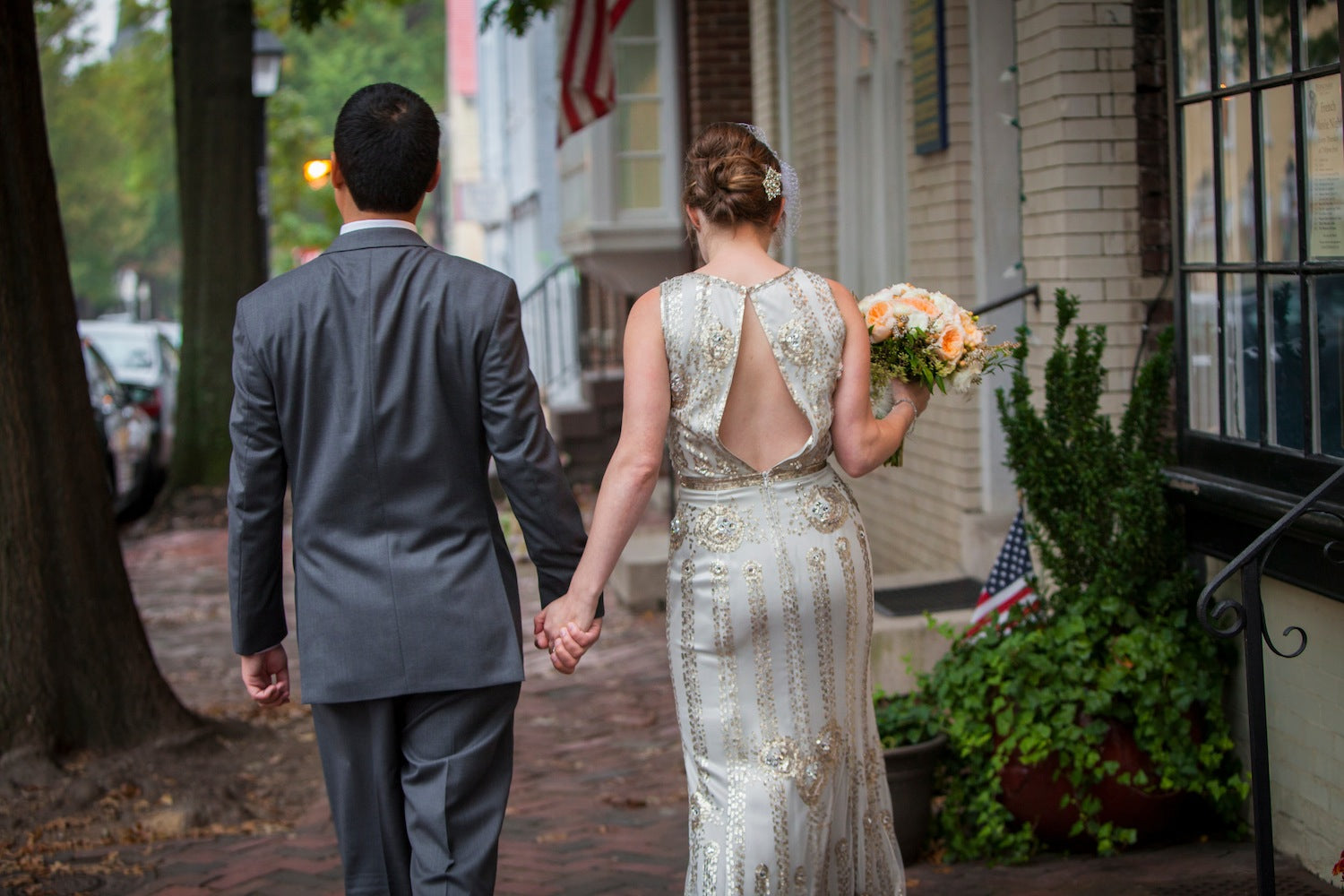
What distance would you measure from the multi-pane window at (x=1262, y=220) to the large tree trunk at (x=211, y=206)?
35.0 ft

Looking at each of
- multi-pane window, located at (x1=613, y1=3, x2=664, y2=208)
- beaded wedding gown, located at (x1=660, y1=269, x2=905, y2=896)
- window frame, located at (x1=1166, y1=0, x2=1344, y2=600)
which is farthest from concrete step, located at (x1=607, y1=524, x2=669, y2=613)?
beaded wedding gown, located at (x1=660, y1=269, x2=905, y2=896)

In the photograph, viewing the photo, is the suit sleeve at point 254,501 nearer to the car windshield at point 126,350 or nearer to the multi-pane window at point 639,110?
the multi-pane window at point 639,110

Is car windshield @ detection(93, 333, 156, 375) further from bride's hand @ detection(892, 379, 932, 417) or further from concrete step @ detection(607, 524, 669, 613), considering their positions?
bride's hand @ detection(892, 379, 932, 417)

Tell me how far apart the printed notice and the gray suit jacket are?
2.26m

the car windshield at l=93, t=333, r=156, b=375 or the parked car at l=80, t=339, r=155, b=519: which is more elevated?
the car windshield at l=93, t=333, r=156, b=375

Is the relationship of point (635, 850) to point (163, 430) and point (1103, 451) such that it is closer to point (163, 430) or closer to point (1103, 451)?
point (1103, 451)

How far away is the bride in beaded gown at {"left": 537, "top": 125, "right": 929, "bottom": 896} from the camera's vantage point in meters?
3.45

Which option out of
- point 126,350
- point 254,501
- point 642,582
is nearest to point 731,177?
point 254,501

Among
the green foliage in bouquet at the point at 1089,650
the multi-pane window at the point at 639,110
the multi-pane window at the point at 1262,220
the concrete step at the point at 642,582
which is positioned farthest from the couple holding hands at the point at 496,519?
the multi-pane window at the point at 639,110

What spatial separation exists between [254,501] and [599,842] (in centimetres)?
230

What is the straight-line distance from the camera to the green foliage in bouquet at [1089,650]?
450cm

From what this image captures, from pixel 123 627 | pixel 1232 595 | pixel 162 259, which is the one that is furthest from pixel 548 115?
pixel 162 259

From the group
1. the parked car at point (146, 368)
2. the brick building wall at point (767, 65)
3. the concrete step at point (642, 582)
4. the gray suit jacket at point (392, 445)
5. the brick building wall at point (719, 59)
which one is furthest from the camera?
the parked car at point (146, 368)

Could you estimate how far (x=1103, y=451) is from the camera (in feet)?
15.7
